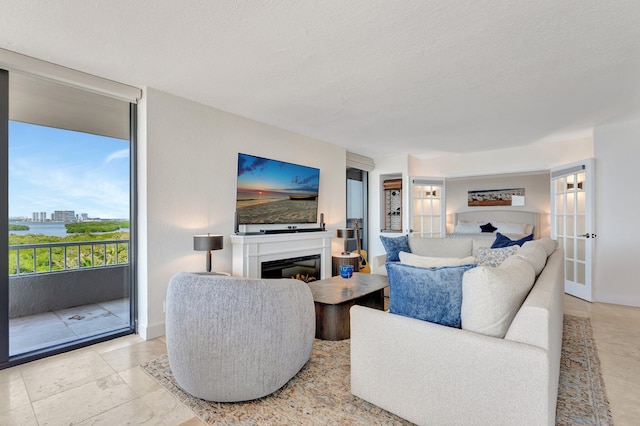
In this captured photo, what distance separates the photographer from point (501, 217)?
7.04 metres

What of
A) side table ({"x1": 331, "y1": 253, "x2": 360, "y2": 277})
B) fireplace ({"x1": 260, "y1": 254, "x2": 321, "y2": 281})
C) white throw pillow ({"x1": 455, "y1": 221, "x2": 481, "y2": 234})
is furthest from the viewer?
white throw pillow ({"x1": 455, "y1": 221, "x2": 481, "y2": 234})

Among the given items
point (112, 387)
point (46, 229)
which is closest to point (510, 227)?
point (112, 387)

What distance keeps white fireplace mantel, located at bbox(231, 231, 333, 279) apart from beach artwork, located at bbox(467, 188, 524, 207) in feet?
14.6

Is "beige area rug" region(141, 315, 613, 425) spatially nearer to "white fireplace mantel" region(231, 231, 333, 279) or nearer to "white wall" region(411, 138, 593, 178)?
"white fireplace mantel" region(231, 231, 333, 279)

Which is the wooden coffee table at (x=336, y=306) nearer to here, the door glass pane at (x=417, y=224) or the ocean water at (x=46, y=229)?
the ocean water at (x=46, y=229)

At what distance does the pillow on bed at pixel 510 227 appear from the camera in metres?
6.55

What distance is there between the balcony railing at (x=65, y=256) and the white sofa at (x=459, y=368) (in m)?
2.58

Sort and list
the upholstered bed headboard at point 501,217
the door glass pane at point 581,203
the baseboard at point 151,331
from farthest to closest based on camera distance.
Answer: the upholstered bed headboard at point 501,217, the door glass pane at point 581,203, the baseboard at point 151,331

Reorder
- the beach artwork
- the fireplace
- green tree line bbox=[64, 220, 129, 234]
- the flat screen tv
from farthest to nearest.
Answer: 1. the beach artwork
2. the fireplace
3. the flat screen tv
4. green tree line bbox=[64, 220, 129, 234]

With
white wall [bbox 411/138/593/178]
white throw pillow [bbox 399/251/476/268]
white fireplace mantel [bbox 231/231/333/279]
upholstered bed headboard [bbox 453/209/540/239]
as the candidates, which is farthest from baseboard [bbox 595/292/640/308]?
white fireplace mantel [bbox 231/231/333/279]

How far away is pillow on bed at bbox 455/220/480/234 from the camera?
7.02 metres

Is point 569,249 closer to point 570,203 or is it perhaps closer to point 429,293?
point 570,203

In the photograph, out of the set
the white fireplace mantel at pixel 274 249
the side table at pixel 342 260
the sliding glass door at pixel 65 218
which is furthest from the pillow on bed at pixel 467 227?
the sliding glass door at pixel 65 218

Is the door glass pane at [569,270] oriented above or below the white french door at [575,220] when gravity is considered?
below
